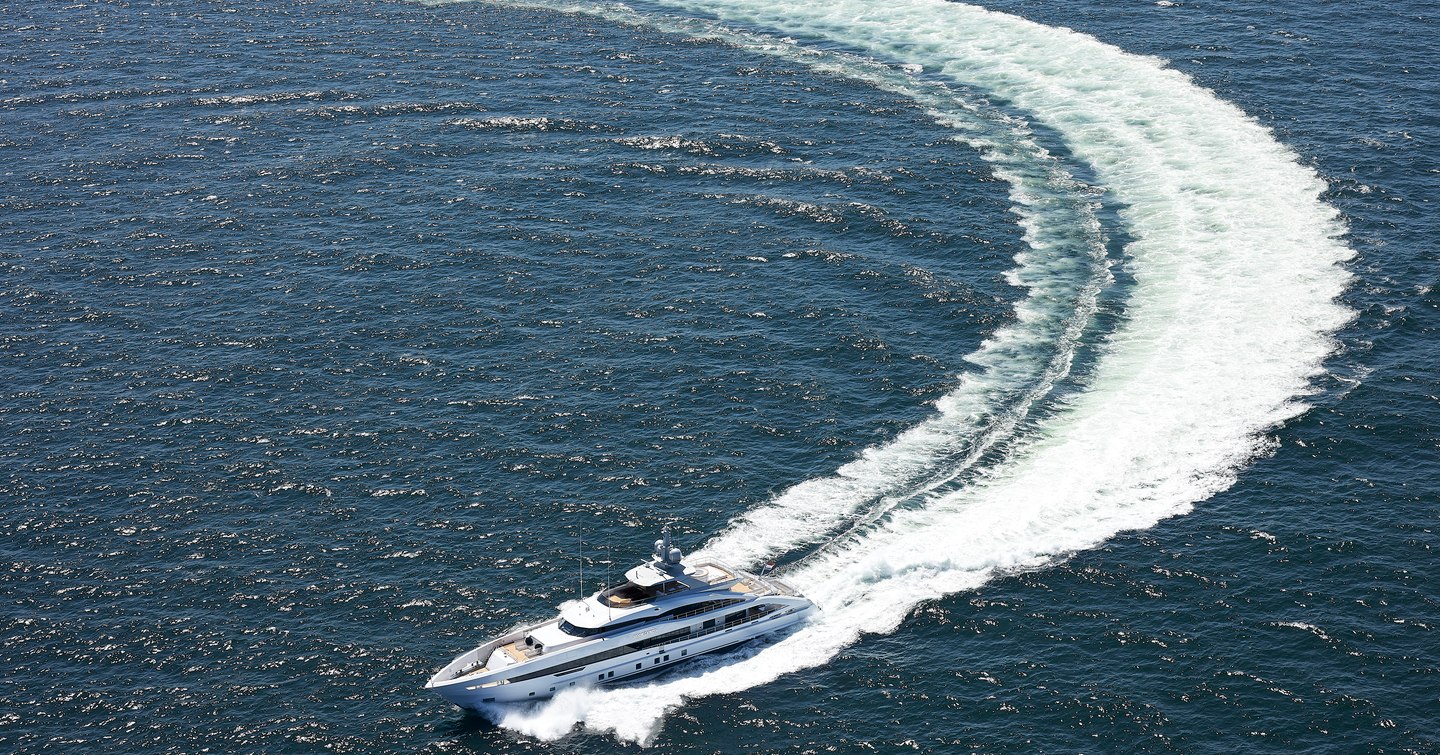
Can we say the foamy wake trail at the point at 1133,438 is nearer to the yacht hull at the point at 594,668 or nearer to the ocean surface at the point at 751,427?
the ocean surface at the point at 751,427

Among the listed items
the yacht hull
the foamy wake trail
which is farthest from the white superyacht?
the foamy wake trail

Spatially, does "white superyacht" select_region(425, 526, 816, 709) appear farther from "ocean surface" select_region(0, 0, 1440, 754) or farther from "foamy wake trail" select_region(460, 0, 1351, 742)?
"ocean surface" select_region(0, 0, 1440, 754)

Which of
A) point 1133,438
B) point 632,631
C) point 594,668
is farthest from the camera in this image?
point 1133,438

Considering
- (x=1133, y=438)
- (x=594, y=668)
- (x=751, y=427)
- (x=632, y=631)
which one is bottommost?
(x=594, y=668)

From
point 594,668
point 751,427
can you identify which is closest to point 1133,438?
point 751,427

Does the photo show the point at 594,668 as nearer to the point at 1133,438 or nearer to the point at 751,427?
the point at 751,427

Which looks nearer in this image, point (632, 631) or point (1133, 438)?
point (632, 631)
